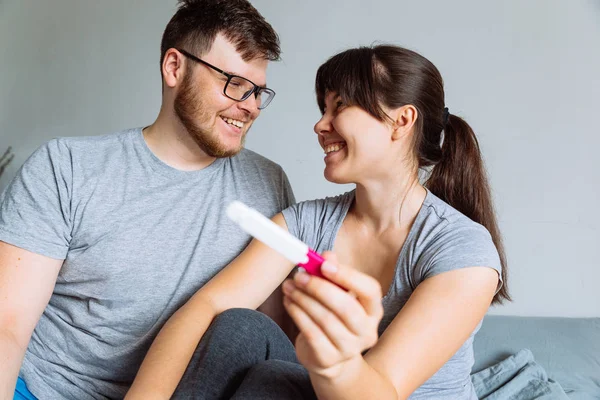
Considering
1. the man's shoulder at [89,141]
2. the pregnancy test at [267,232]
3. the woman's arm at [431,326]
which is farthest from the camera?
the man's shoulder at [89,141]

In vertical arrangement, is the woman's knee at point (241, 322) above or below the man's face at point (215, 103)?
below

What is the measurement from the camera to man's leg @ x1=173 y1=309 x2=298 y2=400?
1.05 m

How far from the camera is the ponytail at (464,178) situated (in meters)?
1.36

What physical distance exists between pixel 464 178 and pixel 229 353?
2.15ft

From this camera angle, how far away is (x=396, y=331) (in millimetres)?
970

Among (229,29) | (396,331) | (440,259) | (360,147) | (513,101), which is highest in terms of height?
(513,101)

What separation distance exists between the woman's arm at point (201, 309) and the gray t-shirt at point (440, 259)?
27 centimetres

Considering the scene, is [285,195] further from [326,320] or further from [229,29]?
[326,320]

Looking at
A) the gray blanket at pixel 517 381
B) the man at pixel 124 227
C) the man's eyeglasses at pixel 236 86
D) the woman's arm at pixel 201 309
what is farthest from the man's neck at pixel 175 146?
the gray blanket at pixel 517 381

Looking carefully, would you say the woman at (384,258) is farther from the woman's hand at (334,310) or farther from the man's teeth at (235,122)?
the man's teeth at (235,122)

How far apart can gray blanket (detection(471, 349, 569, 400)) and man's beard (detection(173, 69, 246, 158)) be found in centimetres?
92

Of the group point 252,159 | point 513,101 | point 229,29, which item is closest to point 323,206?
point 252,159

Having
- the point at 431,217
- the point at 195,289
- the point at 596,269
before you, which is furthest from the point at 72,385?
the point at 596,269

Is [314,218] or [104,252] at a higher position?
[314,218]
